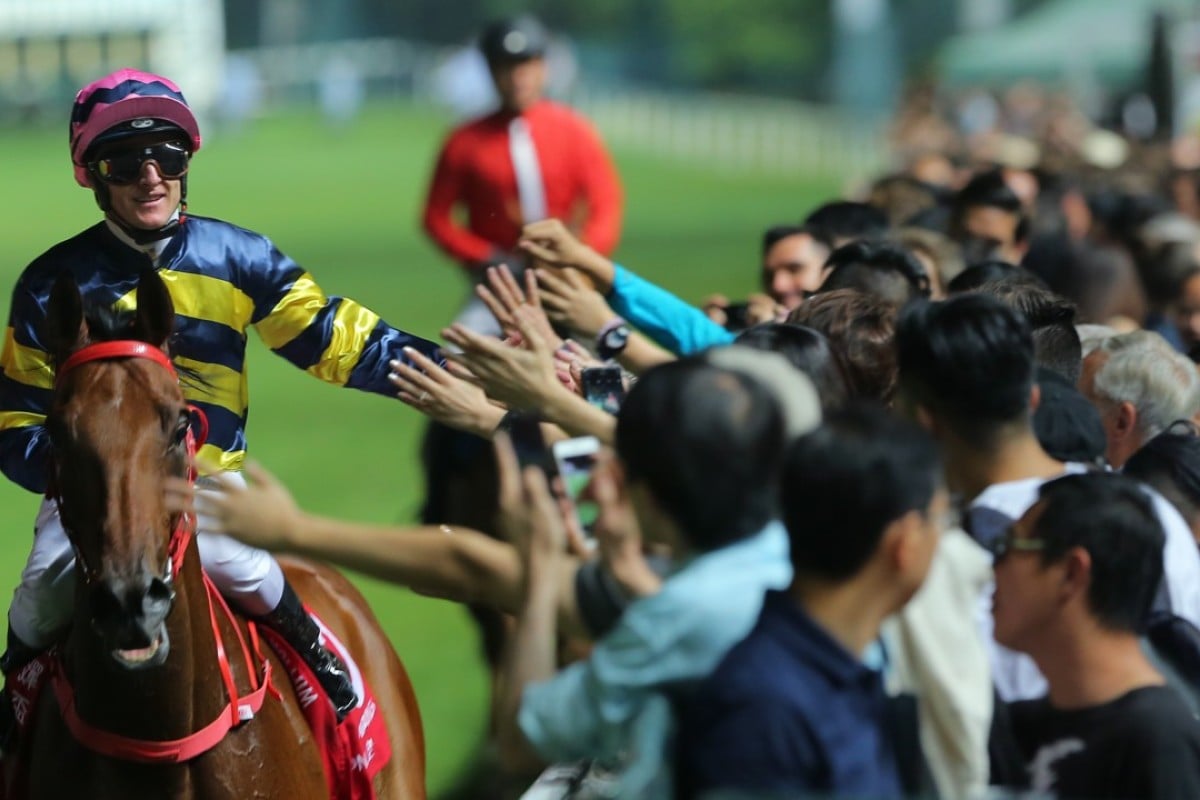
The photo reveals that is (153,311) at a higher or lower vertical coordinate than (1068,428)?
higher

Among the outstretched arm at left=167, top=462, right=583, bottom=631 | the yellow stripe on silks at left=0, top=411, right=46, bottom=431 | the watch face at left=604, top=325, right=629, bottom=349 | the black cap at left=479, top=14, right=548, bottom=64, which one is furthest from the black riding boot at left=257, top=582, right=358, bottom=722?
the black cap at left=479, top=14, right=548, bottom=64

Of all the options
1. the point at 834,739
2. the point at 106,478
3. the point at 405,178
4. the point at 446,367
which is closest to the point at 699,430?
the point at 834,739

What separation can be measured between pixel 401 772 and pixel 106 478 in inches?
61.6

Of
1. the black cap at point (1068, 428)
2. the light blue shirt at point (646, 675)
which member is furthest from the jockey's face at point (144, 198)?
A: the black cap at point (1068, 428)

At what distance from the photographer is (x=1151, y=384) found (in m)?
4.83

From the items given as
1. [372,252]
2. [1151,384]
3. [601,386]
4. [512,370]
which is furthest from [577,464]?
[372,252]

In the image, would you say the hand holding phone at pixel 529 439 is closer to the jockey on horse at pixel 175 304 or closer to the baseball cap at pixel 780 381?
the jockey on horse at pixel 175 304

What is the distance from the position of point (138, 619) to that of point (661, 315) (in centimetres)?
205

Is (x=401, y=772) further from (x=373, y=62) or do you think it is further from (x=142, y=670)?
(x=373, y=62)

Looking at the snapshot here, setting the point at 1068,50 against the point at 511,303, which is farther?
the point at 1068,50

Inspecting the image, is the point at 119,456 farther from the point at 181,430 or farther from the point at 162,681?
the point at 162,681

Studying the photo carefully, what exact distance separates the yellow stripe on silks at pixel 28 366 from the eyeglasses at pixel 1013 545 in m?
2.04

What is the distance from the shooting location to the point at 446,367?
173 inches

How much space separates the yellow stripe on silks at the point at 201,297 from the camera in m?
4.21
